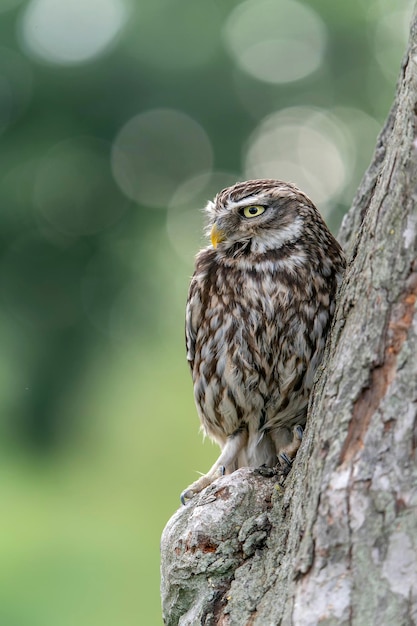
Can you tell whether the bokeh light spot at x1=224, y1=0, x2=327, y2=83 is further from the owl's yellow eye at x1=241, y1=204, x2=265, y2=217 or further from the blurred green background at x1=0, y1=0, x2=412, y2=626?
the owl's yellow eye at x1=241, y1=204, x2=265, y2=217

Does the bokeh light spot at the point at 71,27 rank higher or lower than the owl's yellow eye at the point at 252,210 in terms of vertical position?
higher

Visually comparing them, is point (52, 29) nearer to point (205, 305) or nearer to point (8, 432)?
point (8, 432)

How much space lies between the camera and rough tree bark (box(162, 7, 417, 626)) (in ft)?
7.70

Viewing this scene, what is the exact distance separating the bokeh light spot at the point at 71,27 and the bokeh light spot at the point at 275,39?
1.60m

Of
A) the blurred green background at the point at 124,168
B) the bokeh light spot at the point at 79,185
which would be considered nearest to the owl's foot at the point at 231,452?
the blurred green background at the point at 124,168

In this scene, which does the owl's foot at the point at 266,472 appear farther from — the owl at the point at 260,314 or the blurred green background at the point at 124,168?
the blurred green background at the point at 124,168

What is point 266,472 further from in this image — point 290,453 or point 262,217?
point 262,217

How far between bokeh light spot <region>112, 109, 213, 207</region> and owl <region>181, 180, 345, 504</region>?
9048 mm

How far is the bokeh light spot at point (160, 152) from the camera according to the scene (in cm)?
1284

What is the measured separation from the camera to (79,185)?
42.7 feet

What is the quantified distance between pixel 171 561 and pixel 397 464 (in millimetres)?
1043

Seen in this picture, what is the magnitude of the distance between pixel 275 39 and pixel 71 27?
8.59 ft

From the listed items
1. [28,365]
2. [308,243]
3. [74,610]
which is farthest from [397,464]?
[28,365]

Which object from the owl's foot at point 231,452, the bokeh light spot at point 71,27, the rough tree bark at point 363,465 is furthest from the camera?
the bokeh light spot at point 71,27
